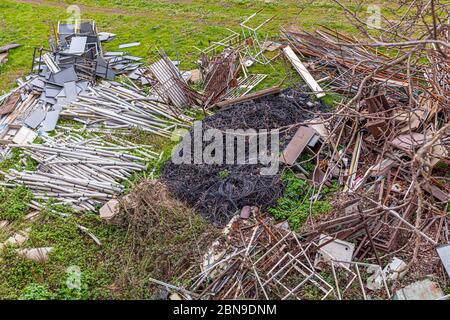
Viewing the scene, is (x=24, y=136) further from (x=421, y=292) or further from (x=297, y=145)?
(x=421, y=292)

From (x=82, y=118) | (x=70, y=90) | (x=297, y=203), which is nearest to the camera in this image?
(x=297, y=203)

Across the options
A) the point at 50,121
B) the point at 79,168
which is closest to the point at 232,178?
the point at 79,168

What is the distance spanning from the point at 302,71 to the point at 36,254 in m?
7.72

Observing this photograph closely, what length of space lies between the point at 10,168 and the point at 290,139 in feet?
19.0

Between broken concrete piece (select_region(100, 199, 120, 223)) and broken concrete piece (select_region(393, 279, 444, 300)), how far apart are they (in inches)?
183

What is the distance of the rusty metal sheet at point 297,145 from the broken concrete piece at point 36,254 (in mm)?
4500

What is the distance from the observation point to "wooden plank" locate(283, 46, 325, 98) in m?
10.7

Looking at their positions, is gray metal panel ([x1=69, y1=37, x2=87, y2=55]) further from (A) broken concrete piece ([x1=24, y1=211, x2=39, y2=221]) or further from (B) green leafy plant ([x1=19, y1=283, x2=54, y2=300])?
(B) green leafy plant ([x1=19, y1=283, x2=54, y2=300])

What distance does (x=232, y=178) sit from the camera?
8070mm

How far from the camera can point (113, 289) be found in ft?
21.7

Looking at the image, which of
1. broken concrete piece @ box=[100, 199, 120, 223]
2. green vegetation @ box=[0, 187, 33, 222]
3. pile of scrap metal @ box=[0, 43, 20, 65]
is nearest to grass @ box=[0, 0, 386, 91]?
pile of scrap metal @ box=[0, 43, 20, 65]

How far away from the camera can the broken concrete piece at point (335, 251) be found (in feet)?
21.9

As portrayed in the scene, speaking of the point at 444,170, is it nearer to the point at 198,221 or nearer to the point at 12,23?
the point at 198,221

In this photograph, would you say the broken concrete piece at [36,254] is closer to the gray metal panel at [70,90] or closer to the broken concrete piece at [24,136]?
the broken concrete piece at [24,136]
